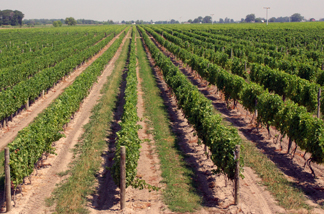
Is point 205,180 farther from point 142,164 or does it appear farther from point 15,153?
point 15,153

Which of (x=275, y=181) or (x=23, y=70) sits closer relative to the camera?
(x=275, y=181)

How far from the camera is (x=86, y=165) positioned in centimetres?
1341

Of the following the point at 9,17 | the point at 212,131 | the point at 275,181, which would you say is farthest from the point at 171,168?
the point at 9,17

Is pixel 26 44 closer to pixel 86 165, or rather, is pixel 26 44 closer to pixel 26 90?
pixel 26 90

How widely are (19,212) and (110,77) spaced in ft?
81.8

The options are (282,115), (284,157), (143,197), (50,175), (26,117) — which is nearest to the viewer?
(143,197)

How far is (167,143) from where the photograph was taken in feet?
52.6

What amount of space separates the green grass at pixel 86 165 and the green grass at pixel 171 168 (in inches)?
109

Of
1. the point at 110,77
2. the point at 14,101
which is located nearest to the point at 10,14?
the point at 110,77

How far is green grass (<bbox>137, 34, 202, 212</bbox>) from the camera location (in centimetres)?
1063

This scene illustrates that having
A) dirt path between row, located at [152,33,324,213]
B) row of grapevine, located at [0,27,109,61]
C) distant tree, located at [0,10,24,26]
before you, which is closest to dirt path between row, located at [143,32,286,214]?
dirt path between row, located at [152,33,324,213]

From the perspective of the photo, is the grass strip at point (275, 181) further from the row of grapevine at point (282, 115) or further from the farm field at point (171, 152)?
the row of grapevine at point (282, 115)

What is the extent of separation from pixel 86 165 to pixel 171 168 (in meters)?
3.65

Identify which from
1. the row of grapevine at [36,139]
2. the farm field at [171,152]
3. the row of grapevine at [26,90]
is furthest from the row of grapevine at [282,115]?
the row of grapevine at [26,90]
